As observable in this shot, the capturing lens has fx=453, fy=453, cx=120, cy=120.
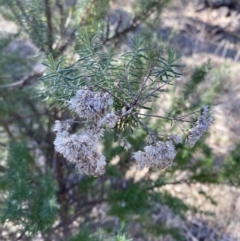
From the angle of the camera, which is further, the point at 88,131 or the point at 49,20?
the point at 49,20

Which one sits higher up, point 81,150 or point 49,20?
point 81,150

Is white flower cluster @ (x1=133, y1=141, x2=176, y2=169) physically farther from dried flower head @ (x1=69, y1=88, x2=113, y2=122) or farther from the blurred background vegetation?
the blurred background vegetation

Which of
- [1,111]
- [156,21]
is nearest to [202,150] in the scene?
[156,21]

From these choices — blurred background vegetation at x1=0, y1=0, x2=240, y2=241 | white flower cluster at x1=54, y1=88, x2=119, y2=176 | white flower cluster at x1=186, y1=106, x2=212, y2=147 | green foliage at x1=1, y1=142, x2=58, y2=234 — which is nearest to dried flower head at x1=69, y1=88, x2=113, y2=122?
white flower cluster at x1=54, y1=88, x2=119, y2=176

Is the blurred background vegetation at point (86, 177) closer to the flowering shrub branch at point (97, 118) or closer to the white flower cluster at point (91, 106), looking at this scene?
the flowering shrub branch at point (97, 118)

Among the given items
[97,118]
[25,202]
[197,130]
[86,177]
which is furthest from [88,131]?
[86,177]

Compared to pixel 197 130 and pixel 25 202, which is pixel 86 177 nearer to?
pixel 25 202
